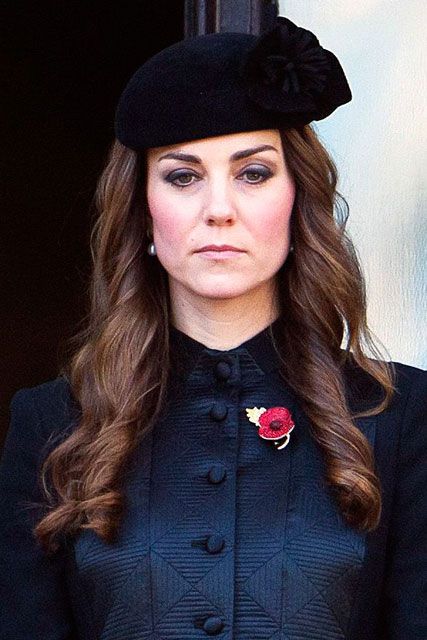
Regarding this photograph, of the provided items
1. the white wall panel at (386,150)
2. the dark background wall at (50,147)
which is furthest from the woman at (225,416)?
the dark background wall at (50,147)

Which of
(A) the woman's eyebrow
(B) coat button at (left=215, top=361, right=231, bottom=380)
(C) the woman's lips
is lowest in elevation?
(B) coat button at (left=215, top=361, right=231, bottom=380)

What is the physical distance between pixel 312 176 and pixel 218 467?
455mm

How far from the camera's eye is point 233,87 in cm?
240

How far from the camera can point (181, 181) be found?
2.41 m

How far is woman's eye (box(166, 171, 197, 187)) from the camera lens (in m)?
2.40

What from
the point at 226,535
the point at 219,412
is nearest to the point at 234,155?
the point at 219,412

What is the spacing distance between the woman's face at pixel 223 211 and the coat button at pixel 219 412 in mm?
170

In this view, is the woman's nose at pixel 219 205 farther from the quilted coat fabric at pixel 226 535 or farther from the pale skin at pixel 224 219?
the quilted coat fabric at pixel 226 535

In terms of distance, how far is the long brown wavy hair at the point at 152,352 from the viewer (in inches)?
93.0

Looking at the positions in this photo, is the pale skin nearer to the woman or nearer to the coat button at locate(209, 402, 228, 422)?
the woman

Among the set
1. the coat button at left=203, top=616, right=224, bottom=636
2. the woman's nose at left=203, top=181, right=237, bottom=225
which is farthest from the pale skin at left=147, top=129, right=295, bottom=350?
the coat button at left=203, top=616, right=224, bottom=636

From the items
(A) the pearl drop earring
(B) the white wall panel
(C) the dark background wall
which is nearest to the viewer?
(A) the pearl drop earring

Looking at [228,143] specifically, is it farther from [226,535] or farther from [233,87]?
[226,535]

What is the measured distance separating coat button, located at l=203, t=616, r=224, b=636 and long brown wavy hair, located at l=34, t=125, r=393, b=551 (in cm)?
19
